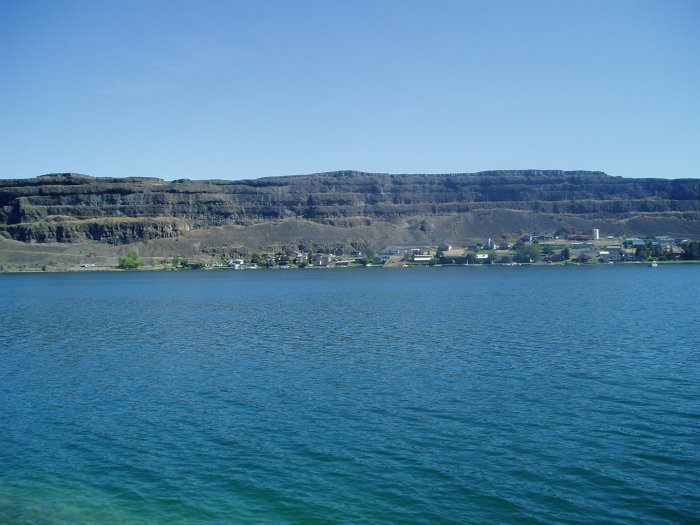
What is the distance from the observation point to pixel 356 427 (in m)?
22.0

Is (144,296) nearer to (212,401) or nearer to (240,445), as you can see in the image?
(212,401)

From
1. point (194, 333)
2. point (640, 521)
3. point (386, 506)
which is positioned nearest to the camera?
point (640, 521)

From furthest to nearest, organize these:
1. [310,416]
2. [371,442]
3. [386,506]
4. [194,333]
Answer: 1. [194,333]
2. [310,416]
3. [371,442]
4. [386,506]

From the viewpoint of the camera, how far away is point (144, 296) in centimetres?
9344

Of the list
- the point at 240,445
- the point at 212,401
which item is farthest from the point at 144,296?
the point at 240,445

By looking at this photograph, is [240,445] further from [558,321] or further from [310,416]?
[558,321]

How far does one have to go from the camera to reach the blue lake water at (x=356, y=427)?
16000 millimetres

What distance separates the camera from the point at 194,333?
48.5 m

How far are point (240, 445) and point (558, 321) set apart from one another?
3656cm

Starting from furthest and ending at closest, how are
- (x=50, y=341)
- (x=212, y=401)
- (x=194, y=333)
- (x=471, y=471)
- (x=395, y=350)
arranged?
(x=194, y=333) → (x=50, y=341) → (x=395, y=350) → (x=212, y=401) → (x=471, y=471)

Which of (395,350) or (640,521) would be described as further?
(395,350)

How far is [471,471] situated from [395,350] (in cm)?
2013

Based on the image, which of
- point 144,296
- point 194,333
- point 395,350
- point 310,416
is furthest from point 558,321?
point 144,296

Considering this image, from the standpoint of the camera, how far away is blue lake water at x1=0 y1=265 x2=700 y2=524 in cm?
1600
